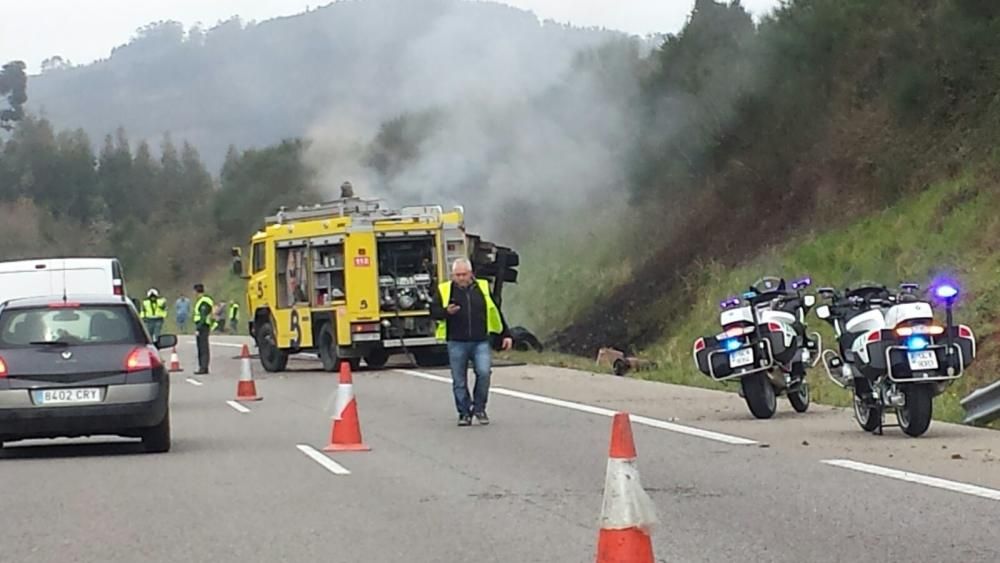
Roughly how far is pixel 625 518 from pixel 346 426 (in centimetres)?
827

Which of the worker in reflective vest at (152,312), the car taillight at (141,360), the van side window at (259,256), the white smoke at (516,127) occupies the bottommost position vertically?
the car taillight at (141,360)

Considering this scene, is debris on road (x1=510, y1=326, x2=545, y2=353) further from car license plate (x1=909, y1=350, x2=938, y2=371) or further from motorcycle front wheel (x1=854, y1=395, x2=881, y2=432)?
car license plate (x1=909, y1=350, x2=938, y2=371)

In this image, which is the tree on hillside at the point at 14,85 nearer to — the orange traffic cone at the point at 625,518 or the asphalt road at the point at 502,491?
the asphalt road at the point at 502,491

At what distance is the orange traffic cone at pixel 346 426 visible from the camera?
1514 centimetres

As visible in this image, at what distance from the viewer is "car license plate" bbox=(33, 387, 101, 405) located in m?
14.5

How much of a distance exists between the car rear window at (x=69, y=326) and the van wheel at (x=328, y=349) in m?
13.2

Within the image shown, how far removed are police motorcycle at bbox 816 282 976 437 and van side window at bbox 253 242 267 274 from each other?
1682 centimetres

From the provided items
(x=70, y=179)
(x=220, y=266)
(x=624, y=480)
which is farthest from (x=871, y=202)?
(x=70, y=179)

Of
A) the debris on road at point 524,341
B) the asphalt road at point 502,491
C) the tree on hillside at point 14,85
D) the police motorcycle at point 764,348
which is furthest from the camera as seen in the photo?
the tree on hillside at point 14,85

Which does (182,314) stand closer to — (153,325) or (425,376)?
(153,325)

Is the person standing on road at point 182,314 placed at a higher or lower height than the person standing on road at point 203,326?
higher

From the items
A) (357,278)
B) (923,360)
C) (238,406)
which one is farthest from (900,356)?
(357,278)

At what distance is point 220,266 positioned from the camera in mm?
82500

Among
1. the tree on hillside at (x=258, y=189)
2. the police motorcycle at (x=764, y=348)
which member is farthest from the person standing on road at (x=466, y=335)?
the tree on hillside at (x=258, y=189)
